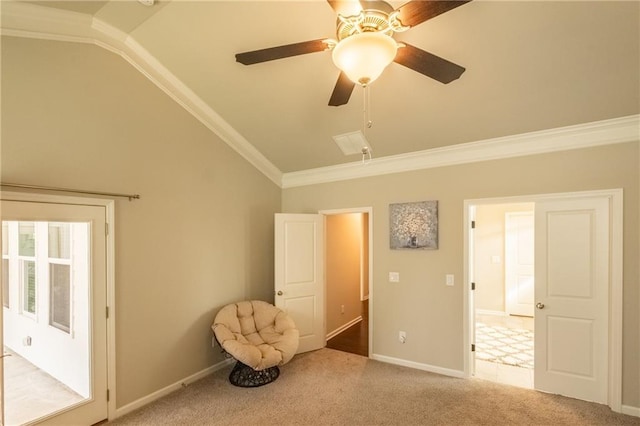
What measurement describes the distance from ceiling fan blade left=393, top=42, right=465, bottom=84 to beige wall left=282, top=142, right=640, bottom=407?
200 cm

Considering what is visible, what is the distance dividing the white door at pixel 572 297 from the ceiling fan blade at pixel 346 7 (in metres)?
2.84

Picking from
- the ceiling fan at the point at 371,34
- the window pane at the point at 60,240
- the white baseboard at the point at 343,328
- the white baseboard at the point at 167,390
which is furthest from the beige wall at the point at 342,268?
the ceiling fan at the point at 371,34

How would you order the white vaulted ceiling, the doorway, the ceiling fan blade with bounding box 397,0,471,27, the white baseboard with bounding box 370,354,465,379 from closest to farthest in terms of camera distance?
the ceiling fan blade with bounding box 397,0,471,27, the white vaulted ceiling, the white baseboard with bounding box 370,354,465,379, the doorway

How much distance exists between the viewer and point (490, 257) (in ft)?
20.5

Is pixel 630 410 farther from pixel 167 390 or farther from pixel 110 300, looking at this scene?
pixel 110 300

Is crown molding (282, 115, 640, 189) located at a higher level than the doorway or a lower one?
higher

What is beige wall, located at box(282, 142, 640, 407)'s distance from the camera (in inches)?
110

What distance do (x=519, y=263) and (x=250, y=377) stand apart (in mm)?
5395

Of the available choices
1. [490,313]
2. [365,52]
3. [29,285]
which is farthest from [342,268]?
[365,52]

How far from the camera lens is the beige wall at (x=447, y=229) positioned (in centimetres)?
279

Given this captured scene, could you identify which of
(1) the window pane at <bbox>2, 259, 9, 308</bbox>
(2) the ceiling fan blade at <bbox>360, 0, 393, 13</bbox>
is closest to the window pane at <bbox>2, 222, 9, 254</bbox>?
(1) the window pane at <bbox>2, 259, 9, 308</bbox>

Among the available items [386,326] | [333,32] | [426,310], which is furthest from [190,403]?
[333,32]

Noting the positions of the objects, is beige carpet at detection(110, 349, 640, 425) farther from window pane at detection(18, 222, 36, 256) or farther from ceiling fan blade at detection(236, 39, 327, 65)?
ceiling fan blade at detection(236, 39, 327, 65)

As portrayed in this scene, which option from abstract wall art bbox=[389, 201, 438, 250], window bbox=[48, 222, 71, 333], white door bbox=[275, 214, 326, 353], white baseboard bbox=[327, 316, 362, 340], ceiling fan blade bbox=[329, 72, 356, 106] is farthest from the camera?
white baseboard bbox=[327, 316, 362, 340]
